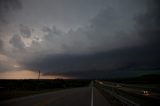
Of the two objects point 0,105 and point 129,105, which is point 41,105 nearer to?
point 0,105

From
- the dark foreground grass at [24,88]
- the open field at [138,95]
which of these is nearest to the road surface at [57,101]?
the open field at [138,95]

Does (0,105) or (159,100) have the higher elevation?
(159,100)

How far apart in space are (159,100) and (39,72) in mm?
90645

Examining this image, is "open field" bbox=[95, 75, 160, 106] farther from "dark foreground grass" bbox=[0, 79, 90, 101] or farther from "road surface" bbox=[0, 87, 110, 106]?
"dark foreground grass" bbox=[0, 79, 90, 101]

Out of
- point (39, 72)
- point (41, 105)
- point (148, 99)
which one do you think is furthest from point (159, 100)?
point (39, 72)

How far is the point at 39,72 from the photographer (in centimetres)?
10050

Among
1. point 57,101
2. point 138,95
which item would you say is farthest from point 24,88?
point 138,95

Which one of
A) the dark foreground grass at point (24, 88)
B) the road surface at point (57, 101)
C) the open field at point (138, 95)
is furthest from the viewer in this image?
the dark foreground grass at point (24, 88)

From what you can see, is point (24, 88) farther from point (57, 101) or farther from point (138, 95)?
point (138, 95)

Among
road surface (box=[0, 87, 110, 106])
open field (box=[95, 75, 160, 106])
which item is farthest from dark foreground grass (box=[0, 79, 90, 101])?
open field (box=[95, 75, 160, 106])

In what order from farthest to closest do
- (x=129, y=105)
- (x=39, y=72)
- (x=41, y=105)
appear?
(x=39, y=72) → (x=41, y=105) → (x=129, y=105)

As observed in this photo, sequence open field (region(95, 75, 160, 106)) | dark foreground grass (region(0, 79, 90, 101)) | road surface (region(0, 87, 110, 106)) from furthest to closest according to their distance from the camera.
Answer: dark foreground grass (region(0, 79, 90, 101)) < road surface (region(0, 87, 110, 106)) < open field (region(95, 75, 160, 106))

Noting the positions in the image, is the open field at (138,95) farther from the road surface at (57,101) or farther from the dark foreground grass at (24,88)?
the dark foreground grass at (24,88)

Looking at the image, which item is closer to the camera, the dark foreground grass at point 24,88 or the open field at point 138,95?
the open field at point 138,95
